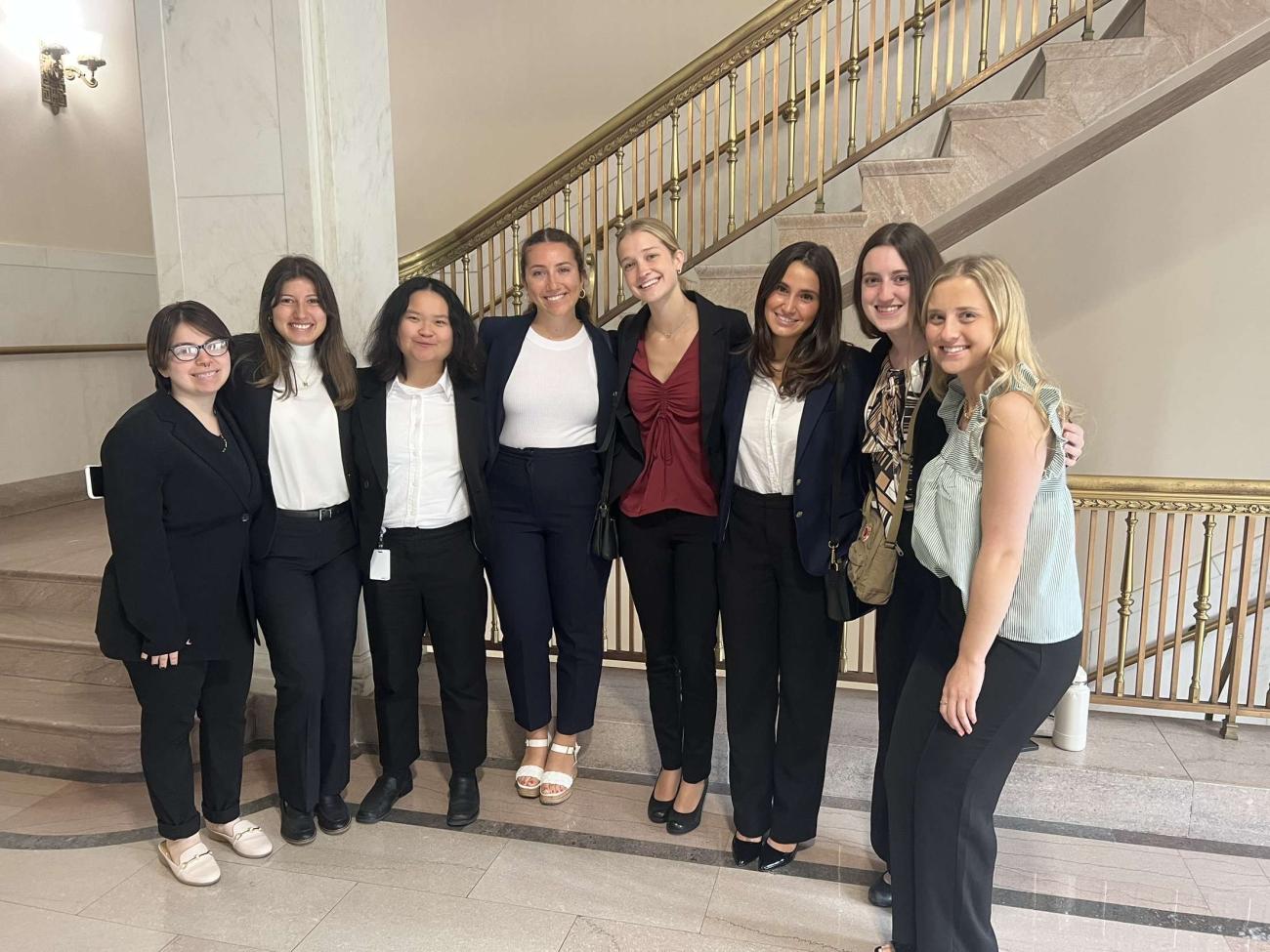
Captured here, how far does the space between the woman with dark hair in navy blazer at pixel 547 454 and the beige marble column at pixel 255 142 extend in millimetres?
837

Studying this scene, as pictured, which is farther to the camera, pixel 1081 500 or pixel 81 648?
pixel 81 648

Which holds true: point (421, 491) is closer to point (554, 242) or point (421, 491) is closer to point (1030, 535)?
point (554, 242)

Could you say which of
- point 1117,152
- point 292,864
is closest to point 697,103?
point 1117,152

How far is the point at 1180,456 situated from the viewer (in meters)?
5.69

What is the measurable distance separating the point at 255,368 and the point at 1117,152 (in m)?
5.37

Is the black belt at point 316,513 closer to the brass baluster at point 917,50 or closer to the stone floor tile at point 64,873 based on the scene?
the stone floor tile at point 64,873

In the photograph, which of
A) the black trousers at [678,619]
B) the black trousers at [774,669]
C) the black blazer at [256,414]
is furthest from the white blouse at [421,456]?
the black trousers at [774,669]

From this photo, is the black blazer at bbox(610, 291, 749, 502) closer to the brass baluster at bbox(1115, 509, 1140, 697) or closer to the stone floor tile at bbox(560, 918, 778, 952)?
the stone floor tile at bbox(560, 918, 778, 952)

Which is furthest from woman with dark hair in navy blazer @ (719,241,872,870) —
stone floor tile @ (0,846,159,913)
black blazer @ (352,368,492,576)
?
stone floor tile @ (0,846,159,913)

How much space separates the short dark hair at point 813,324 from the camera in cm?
229

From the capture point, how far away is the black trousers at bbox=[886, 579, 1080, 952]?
184 centimetres

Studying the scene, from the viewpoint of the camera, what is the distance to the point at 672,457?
101 inches

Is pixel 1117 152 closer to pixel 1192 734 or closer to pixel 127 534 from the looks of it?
pixel 1192 734

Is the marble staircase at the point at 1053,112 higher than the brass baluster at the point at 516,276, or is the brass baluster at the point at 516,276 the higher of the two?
the marble staircase at the point at 1053,112
